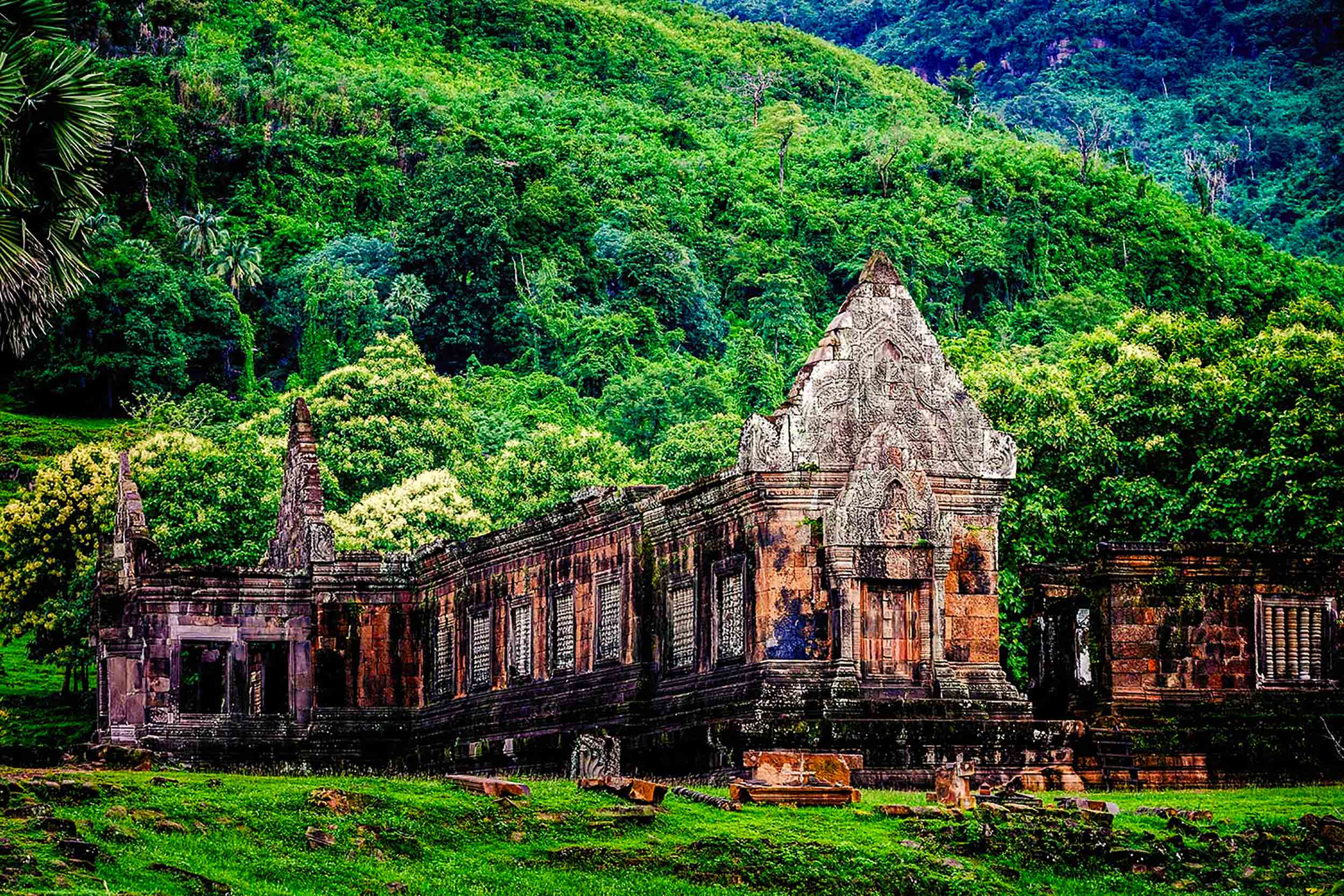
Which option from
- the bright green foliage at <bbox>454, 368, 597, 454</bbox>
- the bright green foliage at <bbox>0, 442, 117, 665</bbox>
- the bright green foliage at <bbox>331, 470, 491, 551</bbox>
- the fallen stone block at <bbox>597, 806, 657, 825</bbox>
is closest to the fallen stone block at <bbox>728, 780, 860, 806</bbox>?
the fallen stone block at <bbox>597, 806, 657, 825</bbox>

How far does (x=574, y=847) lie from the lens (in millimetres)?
28359

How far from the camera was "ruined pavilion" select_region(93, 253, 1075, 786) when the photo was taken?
1533 inches

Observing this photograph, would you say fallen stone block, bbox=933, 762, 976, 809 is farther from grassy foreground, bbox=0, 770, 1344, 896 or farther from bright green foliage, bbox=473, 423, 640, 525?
bright green foliage, bbox=473, 423, 640, 525

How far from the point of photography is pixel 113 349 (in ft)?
403

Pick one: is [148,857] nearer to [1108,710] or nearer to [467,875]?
[467,875]

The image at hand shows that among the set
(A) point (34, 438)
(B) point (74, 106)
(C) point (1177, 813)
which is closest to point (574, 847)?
(C) point (1177, 813)

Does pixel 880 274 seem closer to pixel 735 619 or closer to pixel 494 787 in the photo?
pixel 735 619

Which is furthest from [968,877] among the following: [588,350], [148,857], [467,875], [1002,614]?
[588,350]

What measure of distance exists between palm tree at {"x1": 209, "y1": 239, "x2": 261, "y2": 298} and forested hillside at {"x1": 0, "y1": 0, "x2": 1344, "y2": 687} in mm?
215

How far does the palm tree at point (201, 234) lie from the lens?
5502 inches

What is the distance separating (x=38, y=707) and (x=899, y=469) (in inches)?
1962

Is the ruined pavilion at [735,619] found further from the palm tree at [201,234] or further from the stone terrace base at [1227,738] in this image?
the palm tree at [201,234]

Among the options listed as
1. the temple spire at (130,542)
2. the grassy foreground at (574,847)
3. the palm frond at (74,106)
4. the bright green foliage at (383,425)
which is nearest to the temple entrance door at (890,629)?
the grassy foreground at (574,847)

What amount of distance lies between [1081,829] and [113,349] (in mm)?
98856
